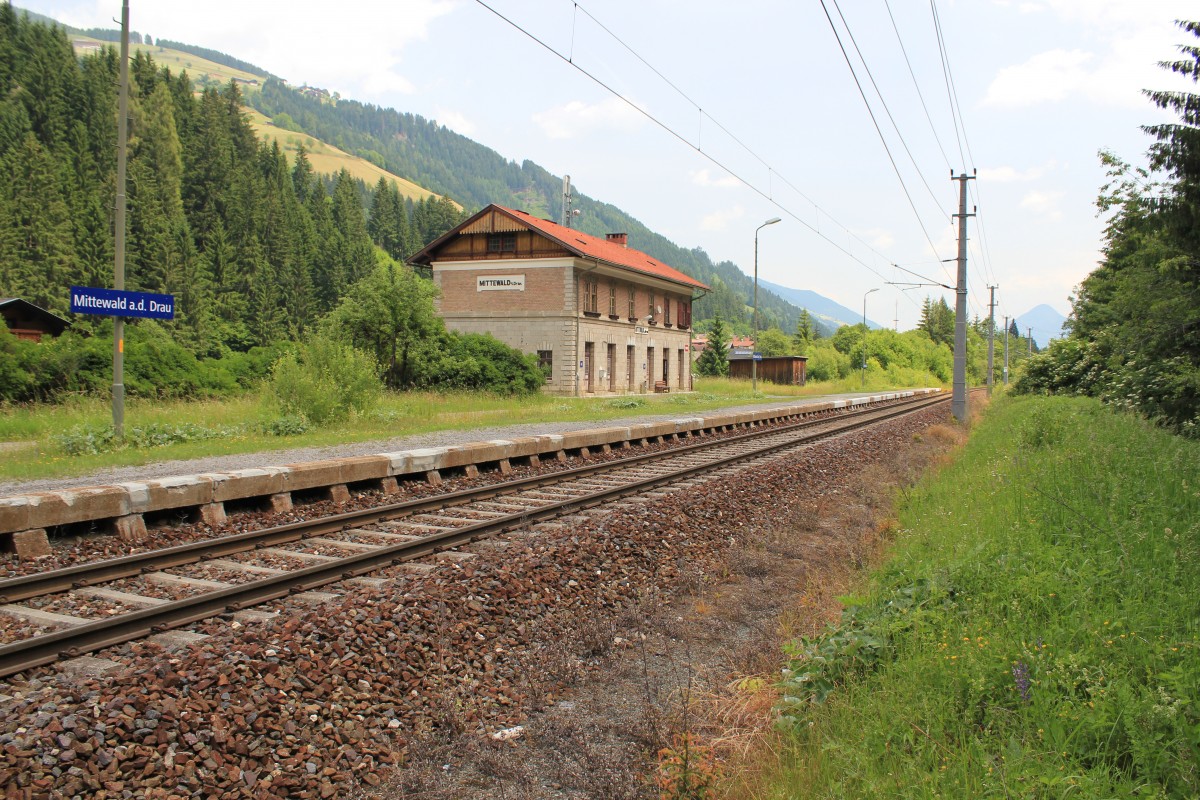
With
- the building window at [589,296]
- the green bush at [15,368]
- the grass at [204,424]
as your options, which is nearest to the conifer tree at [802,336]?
the building window at [589,296]

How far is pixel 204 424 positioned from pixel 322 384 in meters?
2.56

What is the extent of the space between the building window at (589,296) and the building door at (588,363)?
1.67 m

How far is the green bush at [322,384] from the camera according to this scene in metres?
18.0

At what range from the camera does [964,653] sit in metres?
3.97

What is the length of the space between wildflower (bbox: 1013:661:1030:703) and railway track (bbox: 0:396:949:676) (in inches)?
182

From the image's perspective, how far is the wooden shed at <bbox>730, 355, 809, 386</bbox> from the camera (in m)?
67.6

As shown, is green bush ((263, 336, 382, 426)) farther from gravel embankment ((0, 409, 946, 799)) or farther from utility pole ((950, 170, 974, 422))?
utility pole ((950, 170, 974, 422))

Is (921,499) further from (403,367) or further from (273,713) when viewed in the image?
(403,367)

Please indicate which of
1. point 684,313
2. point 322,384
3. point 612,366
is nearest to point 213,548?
point 322,384

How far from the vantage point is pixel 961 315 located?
25.2 meters

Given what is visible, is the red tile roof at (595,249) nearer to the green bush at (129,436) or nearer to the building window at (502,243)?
the building window at (502,243)

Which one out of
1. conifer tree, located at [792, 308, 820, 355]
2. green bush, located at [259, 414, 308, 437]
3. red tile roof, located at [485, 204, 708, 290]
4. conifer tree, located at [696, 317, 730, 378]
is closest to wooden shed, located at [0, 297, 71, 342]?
red tile roof, located at [485, 204, 708, 290]

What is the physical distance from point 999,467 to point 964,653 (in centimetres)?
790

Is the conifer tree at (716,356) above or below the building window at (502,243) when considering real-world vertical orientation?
below
